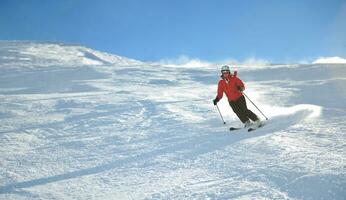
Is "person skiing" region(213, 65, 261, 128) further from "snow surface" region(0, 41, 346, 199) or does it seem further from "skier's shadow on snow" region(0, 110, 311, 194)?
"skier's shadow on snow" region(0, 110, 311, 194)

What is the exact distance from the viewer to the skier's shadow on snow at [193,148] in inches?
234

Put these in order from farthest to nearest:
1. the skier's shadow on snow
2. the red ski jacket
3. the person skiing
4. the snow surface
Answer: the red ski jacket
the person skiing
the skier's shadow on snow
the snow surface

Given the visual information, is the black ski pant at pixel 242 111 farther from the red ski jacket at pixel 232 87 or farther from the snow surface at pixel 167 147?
the snow surface at pixel 167 147

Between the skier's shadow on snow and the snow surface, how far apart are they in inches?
0.7

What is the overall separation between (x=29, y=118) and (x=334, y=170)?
833 centimetres

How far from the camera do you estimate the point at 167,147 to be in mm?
7562

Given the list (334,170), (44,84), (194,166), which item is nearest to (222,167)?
(194,166)

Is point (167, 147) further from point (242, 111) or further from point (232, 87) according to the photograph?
point (232, 87)

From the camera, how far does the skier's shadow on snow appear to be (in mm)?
5941

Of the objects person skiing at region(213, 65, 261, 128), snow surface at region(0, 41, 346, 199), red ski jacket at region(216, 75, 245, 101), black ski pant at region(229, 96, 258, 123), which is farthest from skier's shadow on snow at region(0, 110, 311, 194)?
red ski jacket at region(216, 75, 245, 101)

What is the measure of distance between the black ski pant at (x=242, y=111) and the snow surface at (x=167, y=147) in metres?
0.42

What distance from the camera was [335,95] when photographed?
13188mm

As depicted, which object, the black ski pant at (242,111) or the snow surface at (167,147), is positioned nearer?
the snow surface at (167,147)

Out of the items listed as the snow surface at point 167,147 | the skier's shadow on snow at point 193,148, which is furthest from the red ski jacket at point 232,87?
the skier's shadow on snow at point 193,148
